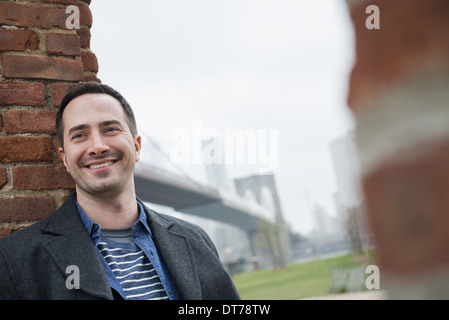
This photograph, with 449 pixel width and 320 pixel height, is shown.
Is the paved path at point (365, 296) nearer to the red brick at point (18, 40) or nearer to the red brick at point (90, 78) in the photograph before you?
the red brick at point (90, 78)

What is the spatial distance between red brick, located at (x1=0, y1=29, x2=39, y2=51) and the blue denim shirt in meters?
0.48

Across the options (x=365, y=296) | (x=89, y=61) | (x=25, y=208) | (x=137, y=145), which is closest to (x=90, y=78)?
(x=89, y=61)

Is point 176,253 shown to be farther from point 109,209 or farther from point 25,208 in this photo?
point 25,208

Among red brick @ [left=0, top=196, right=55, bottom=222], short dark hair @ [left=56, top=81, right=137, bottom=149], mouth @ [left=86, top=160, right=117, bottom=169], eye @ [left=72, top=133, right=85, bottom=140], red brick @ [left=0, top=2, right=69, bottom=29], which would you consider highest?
red brick @ [left=0, top=2, right=69, bottom=29]

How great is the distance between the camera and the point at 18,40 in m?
1.29

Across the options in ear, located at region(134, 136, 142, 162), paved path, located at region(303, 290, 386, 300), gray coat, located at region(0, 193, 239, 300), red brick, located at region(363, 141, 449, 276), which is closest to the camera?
red brick, located at region(363, 141, 449, 276)

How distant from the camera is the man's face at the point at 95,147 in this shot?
123 cm

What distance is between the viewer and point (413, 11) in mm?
183

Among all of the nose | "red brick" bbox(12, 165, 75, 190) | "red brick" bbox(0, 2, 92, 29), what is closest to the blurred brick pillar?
the nose

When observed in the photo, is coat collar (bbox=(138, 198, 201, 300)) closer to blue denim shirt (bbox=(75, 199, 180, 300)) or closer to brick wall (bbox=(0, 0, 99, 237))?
blue denim shirt (bbox=(75, 199, 180, 300))

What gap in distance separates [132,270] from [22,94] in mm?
590

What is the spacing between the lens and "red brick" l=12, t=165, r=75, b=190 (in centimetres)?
123

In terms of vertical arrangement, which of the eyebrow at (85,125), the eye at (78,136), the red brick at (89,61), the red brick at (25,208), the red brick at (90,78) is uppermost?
the red brick at (89,61)

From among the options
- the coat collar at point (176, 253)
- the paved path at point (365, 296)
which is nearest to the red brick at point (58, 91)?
the coat collar at point (176, 253)
